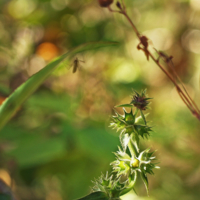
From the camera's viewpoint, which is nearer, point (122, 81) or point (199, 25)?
point (122, 81)

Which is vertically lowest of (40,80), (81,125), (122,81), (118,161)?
(118,161)

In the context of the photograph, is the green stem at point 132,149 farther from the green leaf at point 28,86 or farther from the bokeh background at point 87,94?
the bokeh background at point 87,94

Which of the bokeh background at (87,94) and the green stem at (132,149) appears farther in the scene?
the bokeh background at (87,94)

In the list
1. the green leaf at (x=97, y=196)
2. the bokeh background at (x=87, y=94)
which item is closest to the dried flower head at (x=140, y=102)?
the green leaf at (x=97, y=196)

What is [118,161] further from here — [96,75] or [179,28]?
[179,28]

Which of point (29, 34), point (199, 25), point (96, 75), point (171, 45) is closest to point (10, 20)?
point (29, 34)

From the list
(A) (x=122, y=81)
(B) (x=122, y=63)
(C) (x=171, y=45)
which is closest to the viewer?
(A) (x=122, y=81)

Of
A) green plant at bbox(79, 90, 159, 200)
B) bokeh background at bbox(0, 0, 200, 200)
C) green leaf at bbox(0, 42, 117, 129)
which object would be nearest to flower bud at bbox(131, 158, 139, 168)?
green plant at bbox(79, 90, 159, 200)

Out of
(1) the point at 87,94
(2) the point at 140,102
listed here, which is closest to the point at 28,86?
(2) the point at 140,102

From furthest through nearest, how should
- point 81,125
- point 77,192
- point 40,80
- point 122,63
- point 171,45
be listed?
point 171,45
point 122,63
point 81,125
point 77,192
point 40,80
